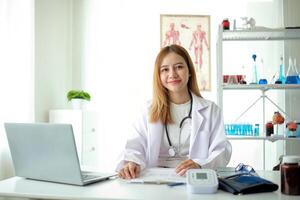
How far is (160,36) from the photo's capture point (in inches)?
143

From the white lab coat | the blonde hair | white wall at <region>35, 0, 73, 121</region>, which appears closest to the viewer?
the white lab coat

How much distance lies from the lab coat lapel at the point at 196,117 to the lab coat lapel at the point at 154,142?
16 cm

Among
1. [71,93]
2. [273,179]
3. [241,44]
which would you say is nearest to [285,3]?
[241,44]

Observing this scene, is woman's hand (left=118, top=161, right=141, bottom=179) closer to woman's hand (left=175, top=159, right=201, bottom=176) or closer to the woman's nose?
woman's hand (left=175, top=159, right=201, bottom=176)

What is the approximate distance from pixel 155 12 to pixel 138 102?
92 cm

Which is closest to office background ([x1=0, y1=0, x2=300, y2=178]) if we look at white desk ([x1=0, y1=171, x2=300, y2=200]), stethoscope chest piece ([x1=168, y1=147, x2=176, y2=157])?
stethoscope chest piece ([x1=168, y1=147, x2=176, y2=157])

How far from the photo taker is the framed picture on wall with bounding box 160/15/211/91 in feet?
11.9

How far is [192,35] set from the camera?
363 cm

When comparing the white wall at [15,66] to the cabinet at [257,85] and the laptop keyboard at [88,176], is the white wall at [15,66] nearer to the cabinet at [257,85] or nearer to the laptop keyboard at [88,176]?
the laptop keyboard at [88,176]

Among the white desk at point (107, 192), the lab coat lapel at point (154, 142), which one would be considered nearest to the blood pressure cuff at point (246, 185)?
the white desk at point (107, 192)

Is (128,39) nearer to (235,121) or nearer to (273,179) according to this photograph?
(235,121)

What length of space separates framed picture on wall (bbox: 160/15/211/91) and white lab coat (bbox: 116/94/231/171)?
6.02 feet

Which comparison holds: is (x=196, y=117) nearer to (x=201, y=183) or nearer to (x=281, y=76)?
(x=201, y=183)

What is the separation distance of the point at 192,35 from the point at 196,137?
6.81ft
